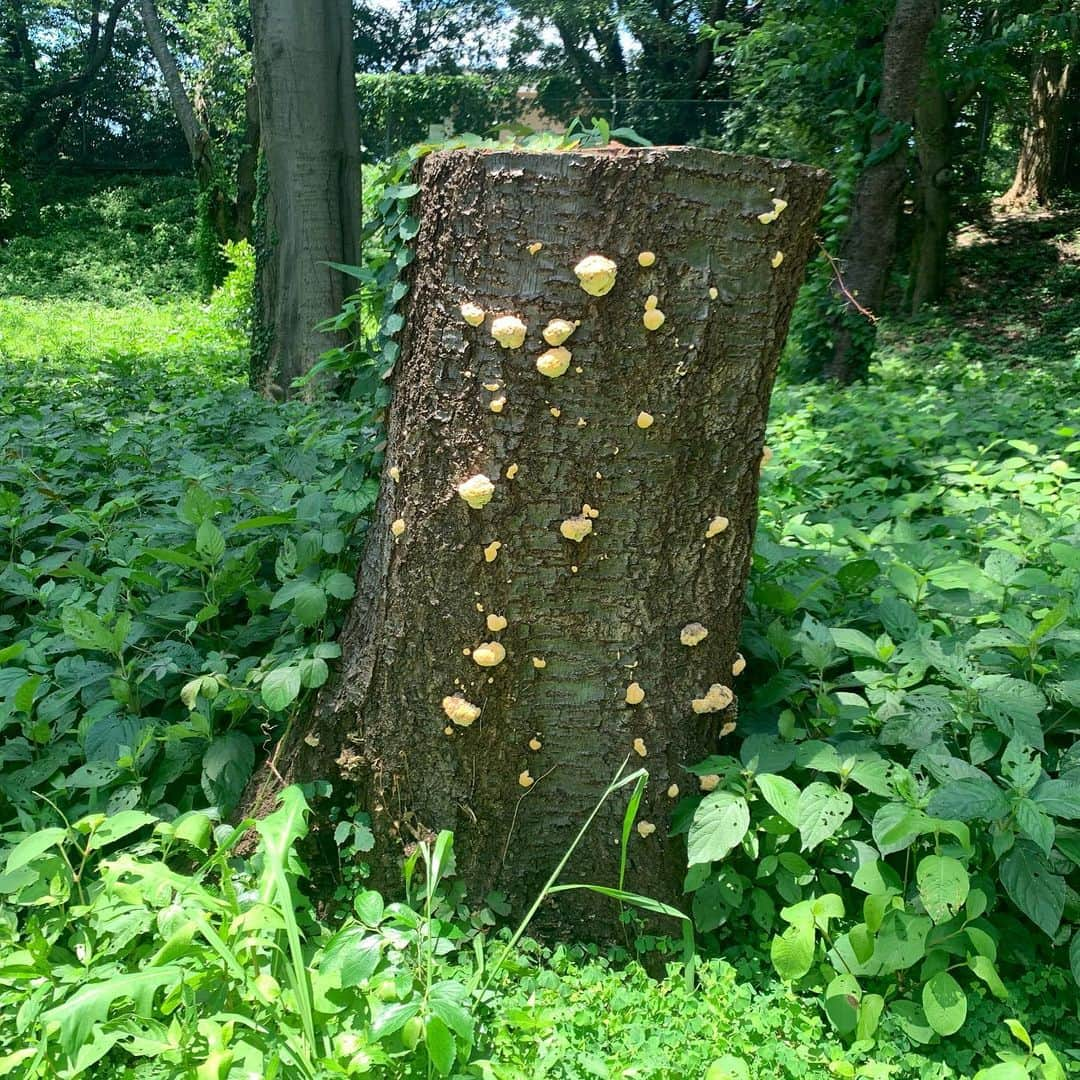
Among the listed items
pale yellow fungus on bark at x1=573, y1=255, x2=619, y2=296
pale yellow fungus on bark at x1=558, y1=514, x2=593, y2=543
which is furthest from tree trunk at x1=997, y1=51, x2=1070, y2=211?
pale yellow fungus on bark at x1=558, y1=514, x2=593, y2=543

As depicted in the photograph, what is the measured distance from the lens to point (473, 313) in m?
1.61

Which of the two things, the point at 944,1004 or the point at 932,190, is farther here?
the point at 932,190

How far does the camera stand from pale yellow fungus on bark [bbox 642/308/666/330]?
1578 millimetres

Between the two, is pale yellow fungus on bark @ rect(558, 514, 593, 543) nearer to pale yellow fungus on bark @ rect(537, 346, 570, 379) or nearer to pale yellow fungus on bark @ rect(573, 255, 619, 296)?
pale yellow fungus on bark @ rect(537, 346, 570, 379)

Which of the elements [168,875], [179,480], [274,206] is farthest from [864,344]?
[168,875]

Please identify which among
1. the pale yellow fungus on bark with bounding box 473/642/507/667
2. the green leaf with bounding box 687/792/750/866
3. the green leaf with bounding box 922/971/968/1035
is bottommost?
the green leaf with bounding box 922/971/968/1035

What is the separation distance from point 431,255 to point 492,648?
79 centimetres

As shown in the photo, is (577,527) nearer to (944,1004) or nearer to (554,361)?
(554,361)

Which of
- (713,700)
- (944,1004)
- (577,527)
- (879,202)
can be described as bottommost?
(944,1004)

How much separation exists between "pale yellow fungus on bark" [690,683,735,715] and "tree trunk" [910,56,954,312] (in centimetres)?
995

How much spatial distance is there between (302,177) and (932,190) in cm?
801

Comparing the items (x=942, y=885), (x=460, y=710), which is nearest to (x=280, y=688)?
(x=460, y=710)

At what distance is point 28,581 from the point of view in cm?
237

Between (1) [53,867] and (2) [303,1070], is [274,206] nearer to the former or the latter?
(1) [53,867]
